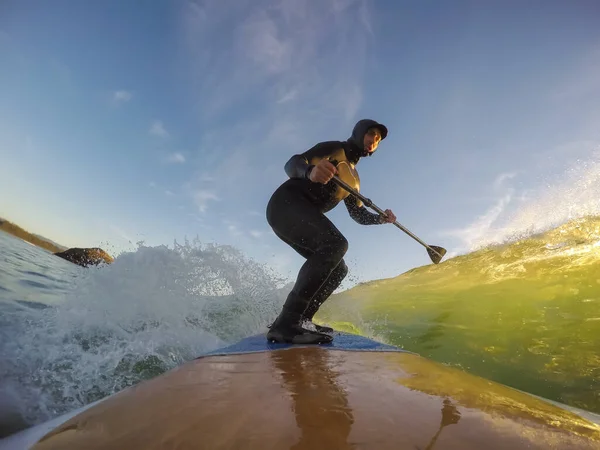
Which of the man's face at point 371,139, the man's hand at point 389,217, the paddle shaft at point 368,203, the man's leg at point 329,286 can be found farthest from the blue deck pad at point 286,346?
the man's face at point 371,139

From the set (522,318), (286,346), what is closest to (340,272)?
(286,346)

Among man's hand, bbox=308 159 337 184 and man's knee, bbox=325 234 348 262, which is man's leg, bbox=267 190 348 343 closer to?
man's knee, bbox=325 234 348 262

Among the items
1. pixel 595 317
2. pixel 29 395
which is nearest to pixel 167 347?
pixel 29 395

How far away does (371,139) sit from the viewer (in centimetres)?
330

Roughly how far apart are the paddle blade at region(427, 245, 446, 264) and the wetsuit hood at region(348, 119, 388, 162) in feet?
4.68

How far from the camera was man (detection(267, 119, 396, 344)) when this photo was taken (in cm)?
272

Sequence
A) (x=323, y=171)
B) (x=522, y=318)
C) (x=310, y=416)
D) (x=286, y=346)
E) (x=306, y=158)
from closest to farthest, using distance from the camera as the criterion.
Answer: (x=310, y=416)
(x=286, y=346)
(x=323, y=171)
(x=306, y=158)
(x=522, y=318)

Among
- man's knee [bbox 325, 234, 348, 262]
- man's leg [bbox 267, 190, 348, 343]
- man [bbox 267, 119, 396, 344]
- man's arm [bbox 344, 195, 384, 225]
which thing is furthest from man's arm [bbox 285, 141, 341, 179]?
man's arm [bbox 344, 195, 384, 225]

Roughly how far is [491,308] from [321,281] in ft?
12.1

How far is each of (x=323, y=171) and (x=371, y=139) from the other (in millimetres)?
878

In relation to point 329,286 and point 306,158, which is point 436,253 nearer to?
point 329,286

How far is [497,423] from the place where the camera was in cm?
99

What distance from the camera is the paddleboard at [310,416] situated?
0.85 metres

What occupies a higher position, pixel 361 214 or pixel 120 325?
pixel 361 214
